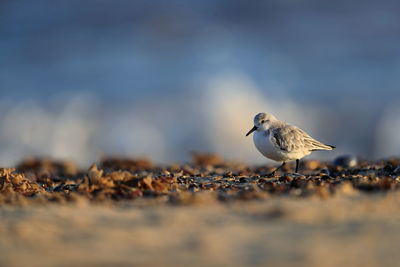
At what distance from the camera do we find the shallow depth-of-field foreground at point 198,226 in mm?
2885

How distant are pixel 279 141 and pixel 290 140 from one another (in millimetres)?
143

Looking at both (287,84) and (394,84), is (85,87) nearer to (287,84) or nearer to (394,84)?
(287,84)

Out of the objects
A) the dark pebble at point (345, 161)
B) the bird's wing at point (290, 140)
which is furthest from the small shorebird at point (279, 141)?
the dark pebble at point (345, 161)

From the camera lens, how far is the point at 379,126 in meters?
20.9

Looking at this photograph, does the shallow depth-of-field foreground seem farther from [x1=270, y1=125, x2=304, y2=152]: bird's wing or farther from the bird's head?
the bird's head

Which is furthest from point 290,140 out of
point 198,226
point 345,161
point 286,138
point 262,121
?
point 198,226

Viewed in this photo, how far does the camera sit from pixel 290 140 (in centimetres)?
705

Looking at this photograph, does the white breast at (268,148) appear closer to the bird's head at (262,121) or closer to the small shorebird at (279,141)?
the small shorebird at (279,141)

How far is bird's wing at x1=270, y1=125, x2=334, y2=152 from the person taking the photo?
699cm

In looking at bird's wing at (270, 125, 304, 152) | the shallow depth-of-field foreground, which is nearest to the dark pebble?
bird's wing at (270, 125, 304, 152)

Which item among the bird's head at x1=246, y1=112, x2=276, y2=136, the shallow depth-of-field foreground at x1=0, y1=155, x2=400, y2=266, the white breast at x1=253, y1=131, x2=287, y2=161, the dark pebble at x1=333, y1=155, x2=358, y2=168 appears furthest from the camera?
the dark pebble at x1=333, y1=155, x2=358, y2=168

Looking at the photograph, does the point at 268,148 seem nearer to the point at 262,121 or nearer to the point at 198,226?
the point at 262,121

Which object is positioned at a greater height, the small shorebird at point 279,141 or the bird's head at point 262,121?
the bird's head at point 262,121

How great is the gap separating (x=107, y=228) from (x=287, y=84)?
874 inches
